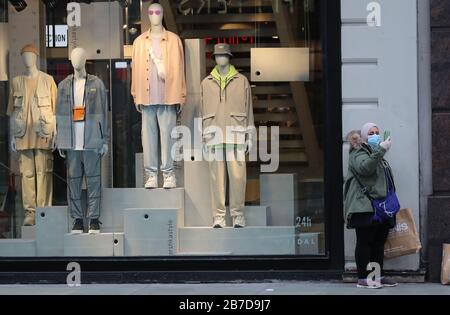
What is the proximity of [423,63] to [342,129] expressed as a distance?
114 cm

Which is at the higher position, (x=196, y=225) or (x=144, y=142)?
(x=144, y=142)

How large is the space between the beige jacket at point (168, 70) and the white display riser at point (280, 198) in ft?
4.55

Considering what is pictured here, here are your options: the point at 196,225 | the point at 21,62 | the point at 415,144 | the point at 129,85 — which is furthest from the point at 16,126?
the point at 415,144

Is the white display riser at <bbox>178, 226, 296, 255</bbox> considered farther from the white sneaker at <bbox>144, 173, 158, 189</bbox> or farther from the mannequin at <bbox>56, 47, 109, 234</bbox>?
the mannequin at <bbox>56, 47, 109, 234</bbox>

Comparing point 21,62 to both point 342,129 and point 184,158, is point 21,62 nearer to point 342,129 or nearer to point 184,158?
point 184,158

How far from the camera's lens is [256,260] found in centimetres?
961

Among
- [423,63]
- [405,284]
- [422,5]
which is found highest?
[422,5]

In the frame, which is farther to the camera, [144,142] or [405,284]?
[144,142]

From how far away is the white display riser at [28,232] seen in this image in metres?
10.1

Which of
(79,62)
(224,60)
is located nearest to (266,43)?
(224,60)

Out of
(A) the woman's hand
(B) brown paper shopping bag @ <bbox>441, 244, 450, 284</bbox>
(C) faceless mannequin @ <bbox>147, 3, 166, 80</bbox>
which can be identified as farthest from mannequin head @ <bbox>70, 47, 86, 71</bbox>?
(B) brown paper shopping bag @ <bbox>441, 244, 450, 284</bbox>

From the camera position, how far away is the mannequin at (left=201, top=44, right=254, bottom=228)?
9875 mm

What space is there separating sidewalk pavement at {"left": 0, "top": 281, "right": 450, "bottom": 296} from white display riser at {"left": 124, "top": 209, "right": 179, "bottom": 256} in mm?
483

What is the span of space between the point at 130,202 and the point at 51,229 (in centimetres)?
99
